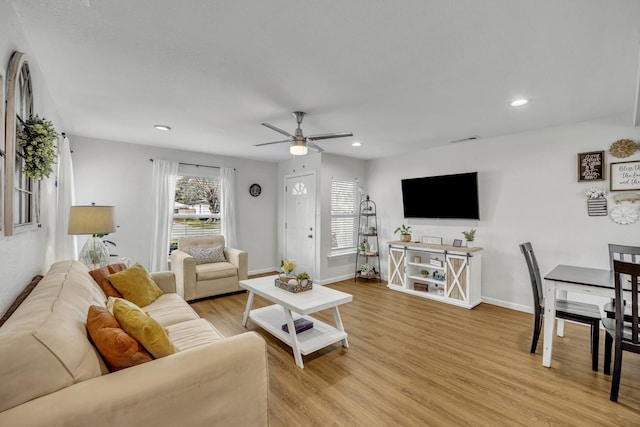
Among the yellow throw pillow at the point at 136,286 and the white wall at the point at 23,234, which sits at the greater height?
the white wall at the point at 23,234

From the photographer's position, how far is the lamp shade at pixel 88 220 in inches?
116

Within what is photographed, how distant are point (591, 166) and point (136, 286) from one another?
5.07m

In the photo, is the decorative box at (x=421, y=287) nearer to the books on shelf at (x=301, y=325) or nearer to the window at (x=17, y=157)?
the books on shelf at (x=301, y=325)

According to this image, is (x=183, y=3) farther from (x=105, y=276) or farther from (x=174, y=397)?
(x=105, y=276)

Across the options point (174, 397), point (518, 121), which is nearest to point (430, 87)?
point (518, 121)

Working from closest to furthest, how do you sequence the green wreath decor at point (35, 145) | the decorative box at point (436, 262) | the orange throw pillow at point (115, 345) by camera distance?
the orange throw pillow at point (115, 345), the green wreath decor at point (35, 145), the decorative box at point (436, 262)

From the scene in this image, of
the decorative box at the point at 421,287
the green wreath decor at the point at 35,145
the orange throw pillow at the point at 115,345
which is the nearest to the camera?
the orange throw pillow at the point at 115,345

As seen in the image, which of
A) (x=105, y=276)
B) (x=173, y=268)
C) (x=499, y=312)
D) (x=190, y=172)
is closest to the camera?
(x=105, y=276)

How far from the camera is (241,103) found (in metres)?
2.74

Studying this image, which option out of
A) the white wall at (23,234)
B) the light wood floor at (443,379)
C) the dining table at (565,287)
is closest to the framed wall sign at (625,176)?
the dining table at (565,287)

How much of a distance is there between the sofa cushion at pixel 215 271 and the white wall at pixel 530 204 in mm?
3356

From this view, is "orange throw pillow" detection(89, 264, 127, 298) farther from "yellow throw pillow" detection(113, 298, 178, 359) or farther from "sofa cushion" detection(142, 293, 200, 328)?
"yellow throw pillow" detection(113, 298, 178, 359)

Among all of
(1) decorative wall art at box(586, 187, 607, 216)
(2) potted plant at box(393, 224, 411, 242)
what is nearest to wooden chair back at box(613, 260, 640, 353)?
(1) decorative wall art at box(586, 187, 607, 216)

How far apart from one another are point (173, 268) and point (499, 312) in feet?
15.3
